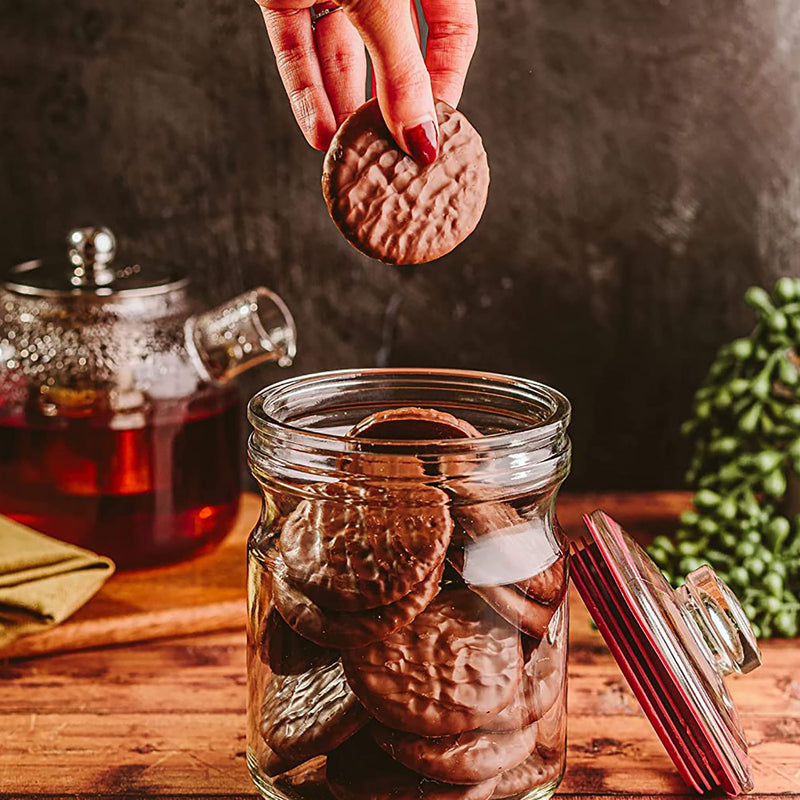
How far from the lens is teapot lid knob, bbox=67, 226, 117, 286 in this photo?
1.22 metres

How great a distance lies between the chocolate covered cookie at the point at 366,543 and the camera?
28.5 inches

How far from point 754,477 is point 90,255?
0.78 m

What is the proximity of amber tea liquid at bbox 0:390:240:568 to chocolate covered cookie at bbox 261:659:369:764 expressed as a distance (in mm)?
454

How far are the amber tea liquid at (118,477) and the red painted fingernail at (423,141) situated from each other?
54cm

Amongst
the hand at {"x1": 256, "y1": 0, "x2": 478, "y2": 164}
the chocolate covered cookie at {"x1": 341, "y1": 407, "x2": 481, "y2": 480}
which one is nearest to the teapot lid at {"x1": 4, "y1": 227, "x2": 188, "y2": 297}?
the hand at {"x1": 256, "y1": 0, "x2": 478, "y2": 164}

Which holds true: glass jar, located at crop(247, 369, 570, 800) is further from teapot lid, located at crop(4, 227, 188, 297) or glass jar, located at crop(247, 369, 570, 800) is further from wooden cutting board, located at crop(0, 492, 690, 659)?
teapot lid, located at crop(4, 227, 188, 297)

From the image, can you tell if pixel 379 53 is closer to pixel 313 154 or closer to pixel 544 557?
pixel 544 557

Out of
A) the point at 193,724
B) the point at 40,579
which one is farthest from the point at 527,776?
the point at 40,579

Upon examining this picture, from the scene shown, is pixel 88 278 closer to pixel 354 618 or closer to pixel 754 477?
pixel 354 618

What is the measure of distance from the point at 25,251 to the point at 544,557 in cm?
96

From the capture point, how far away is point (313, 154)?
145cm

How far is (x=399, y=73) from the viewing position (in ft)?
2.49

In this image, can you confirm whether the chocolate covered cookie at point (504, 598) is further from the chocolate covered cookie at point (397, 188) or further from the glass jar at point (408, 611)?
the chocolate covered cookie at point (397, 188)

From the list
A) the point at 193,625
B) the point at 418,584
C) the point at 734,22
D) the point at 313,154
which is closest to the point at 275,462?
the point at 418,584
